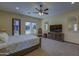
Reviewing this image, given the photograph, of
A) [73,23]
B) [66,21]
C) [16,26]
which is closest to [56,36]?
[66,21]

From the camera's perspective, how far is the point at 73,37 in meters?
4.89

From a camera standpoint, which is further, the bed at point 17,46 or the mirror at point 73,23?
the mirror at point 73,23

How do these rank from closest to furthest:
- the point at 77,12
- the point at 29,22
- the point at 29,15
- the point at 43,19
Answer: the point at 29,22
the point at 29,15
the point at 43,19
the point at 77,12

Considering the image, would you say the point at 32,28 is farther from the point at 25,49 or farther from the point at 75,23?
the point at 75,23

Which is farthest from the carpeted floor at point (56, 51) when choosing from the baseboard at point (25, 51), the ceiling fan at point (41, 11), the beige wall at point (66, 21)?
the ceiling fan at point (41, 11)

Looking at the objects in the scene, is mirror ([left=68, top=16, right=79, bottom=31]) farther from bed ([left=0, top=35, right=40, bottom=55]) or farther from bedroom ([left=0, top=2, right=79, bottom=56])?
bed ([left=0, top=35, right=40, bottom=55])

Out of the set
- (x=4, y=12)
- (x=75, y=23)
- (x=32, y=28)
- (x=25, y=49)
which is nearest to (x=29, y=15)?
(x=32, y=28)

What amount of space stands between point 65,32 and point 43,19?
6.64ft

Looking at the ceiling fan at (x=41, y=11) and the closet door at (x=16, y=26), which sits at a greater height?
the ceiling fan at (x=41, y=11)

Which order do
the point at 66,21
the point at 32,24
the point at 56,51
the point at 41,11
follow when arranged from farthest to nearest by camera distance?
the point at 66,21, the point at 41,11, the point at 32,24, the point at 56,51

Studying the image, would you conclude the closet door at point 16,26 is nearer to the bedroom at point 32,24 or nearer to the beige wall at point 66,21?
the bedroom at point 32,24

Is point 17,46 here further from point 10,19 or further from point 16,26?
point 10,19

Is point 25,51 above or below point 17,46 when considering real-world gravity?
below

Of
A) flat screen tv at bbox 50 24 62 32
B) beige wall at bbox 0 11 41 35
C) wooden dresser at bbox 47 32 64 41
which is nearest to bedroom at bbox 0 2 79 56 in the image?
beige wall at bbox 0 11 41 35
